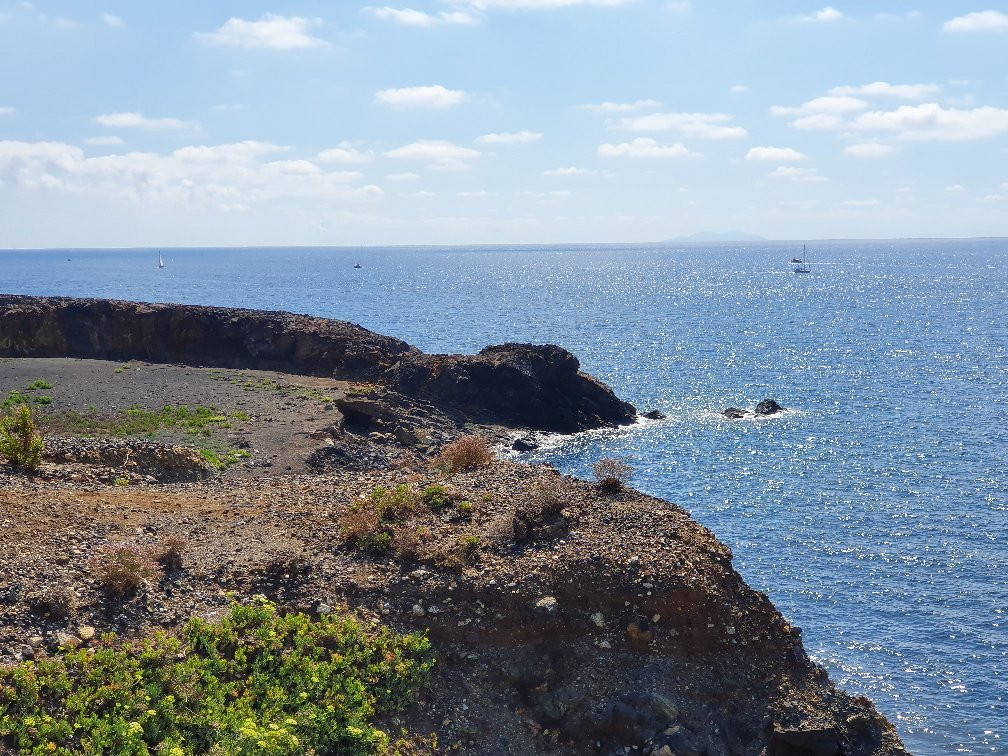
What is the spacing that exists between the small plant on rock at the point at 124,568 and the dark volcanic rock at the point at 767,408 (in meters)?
50.5

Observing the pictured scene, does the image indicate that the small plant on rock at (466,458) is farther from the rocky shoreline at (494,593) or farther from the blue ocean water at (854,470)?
the blue ocean water at (854,470)

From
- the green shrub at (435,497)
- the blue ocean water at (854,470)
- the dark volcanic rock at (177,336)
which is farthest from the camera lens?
the dark volcanic rock at (177,336)

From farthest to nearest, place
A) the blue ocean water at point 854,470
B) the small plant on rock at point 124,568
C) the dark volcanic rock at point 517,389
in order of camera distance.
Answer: the dark volcanic rock at point 517,389 < the blue ocean water at point 854,470 < the small plant on rock at point 124,568

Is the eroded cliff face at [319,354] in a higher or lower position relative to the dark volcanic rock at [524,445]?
higher

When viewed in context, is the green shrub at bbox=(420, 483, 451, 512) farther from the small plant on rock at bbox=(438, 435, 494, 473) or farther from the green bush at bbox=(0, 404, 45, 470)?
the green bush at bbox=(0, 404, 45, 470)

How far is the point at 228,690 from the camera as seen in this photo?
15.9 metres

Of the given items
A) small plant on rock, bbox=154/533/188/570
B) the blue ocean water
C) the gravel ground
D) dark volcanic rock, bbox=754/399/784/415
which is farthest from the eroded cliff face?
small plant on rock, bbox=154/533/188/570

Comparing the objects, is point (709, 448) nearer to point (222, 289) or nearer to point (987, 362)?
point (987, 362)

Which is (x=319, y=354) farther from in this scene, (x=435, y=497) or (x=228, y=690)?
(x=228, y=690)

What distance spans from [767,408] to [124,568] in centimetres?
5208

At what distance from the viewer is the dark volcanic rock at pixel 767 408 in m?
63.2

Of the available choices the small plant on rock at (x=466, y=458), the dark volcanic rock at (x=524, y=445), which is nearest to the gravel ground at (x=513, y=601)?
the small plant on rock at (x=466, y=458)

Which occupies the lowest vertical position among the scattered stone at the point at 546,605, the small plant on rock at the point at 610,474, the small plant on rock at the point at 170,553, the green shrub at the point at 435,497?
the scattered stone at the point at 546,605

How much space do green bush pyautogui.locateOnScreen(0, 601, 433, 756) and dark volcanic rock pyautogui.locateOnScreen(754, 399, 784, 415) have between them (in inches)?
1936
